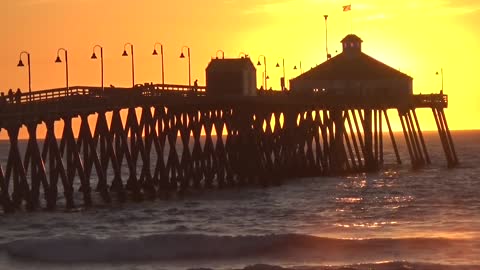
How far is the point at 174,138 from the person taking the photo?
2719 inches

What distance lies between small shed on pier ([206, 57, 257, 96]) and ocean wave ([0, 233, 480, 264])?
29303 mm

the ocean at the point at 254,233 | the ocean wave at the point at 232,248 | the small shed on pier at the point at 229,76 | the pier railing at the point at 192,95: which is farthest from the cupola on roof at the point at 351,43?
the ocean wave at the point at 232,248

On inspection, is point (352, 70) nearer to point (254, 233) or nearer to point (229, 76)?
point (229, 76)

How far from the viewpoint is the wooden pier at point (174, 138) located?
5722 cm

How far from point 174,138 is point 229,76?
9.87m

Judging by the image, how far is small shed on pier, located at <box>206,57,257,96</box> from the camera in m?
77.8

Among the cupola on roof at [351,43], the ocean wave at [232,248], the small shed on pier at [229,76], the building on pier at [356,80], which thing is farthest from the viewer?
the cupola on roof at [351,43]

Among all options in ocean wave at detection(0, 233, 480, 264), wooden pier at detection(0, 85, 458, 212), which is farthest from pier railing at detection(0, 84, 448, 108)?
ocean wave at detection(0, 233, 480, 264)

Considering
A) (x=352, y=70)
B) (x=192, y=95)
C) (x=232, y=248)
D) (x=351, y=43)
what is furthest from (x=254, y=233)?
(x=351, y=43)

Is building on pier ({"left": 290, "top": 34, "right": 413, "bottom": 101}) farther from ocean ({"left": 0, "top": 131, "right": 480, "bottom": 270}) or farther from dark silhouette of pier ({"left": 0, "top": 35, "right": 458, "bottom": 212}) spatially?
ocean ({"left": 0, "top": 131, "right": 480, "bottom": 270})

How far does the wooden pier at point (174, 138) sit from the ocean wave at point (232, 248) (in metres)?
8.22

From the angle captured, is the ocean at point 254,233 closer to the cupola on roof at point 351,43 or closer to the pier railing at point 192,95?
the pier railing at point 192,95

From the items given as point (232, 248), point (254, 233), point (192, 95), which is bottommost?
point (232, 248)

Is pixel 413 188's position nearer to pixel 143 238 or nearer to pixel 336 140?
pixel 336 140
